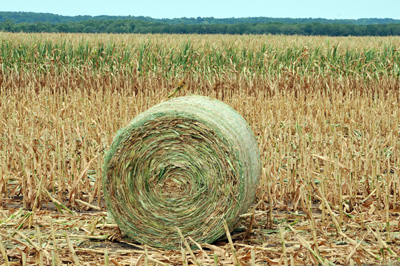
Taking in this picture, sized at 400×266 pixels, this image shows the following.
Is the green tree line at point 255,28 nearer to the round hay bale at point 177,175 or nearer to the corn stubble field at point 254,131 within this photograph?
the corn stubble field at point 254,131

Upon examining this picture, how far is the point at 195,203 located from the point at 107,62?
980cm

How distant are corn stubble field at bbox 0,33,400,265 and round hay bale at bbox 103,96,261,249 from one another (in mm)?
198

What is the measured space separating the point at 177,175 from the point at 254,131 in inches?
153

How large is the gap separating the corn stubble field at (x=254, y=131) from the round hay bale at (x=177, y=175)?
0.20 meters

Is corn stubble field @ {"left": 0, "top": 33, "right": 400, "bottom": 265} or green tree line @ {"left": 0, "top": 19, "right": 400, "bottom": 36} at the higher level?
green tree line @ {"left": 0, "top": 19, "right": 400, "bottom": 36}

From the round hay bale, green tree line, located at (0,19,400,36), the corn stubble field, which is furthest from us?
green tree line, located at (0,19,400,36)

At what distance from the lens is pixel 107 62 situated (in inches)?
534

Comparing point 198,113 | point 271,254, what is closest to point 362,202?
point 271,254

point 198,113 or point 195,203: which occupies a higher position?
point 198,113

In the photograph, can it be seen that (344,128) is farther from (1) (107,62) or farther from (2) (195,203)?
(1) (107,62)

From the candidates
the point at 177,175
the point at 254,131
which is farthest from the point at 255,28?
the point at 177,175

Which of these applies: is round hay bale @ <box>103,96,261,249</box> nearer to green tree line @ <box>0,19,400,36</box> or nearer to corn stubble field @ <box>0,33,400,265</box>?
corn stubble field @ <box>0,33,400,265</box>

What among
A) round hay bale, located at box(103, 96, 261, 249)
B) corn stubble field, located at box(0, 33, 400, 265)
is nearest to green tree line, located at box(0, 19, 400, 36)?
corn stubble field, located at box(0, 33, 400, 265)

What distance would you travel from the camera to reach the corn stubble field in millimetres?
4113
